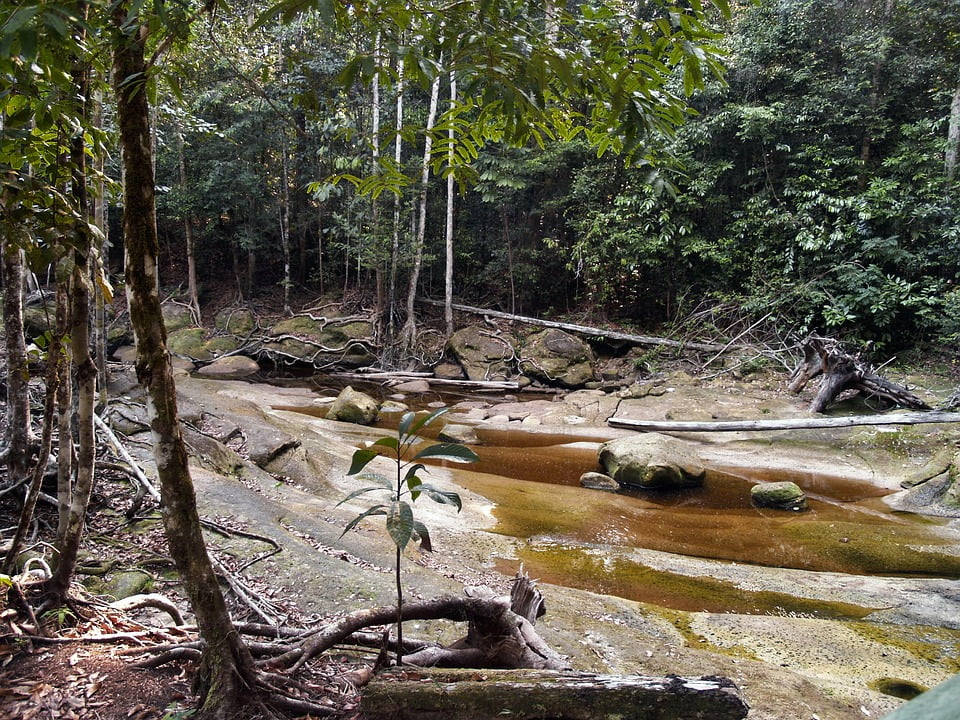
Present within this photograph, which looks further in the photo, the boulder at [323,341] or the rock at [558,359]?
the boulder at [323,341]

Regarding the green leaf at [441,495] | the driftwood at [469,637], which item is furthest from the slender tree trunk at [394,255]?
the green leaf at [441,495]

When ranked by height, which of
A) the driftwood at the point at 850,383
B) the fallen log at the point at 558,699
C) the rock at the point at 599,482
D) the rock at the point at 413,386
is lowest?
the rock at the point at 413,386

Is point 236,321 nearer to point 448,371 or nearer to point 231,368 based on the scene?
point 231,368

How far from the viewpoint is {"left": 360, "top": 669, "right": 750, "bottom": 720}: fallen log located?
1903 mm

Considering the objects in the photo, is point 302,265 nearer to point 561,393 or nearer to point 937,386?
point 561,393

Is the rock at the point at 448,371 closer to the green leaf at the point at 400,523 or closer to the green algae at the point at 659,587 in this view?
the green algae at the point at 659,587

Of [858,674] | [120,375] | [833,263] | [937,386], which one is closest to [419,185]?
[120,375]

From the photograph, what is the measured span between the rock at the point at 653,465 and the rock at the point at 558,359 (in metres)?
6.36

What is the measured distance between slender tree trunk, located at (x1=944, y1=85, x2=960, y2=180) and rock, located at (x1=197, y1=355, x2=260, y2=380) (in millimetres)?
17206

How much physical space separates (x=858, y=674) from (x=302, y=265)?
1953 centimetres

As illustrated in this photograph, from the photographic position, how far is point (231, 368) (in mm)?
15906

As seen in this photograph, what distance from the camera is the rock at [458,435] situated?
10070 mm

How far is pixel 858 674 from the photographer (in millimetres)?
3697

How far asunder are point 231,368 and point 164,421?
15.0m
